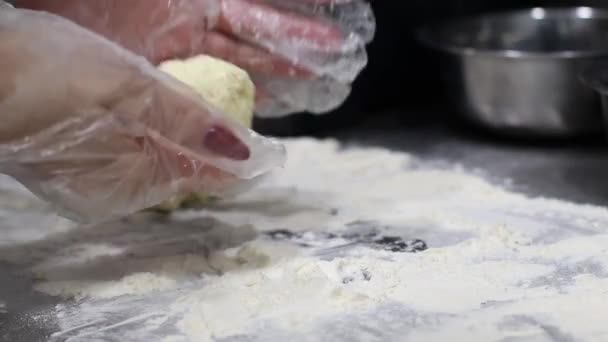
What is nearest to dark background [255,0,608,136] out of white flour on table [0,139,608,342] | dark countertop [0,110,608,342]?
dark countertop [0,110,608,342]

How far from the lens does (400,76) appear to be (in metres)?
1.63

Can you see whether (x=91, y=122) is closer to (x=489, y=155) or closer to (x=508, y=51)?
(x=489, y=155)

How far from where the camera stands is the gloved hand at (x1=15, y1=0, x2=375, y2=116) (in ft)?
3.14

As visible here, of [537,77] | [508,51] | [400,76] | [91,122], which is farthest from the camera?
[400,76]

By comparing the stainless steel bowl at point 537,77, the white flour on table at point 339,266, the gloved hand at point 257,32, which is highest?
the gloved hand at point 257,32

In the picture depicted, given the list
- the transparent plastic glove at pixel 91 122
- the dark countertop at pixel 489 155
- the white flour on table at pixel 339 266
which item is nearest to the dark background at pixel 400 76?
the dark countertop at pixel 489 155

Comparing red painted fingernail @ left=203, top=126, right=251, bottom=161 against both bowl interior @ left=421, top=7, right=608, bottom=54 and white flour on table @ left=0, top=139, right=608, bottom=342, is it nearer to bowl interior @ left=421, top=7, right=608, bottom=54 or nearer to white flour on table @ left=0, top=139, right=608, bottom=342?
white flour on table @ left=0, top=139, right=608, bottom=342

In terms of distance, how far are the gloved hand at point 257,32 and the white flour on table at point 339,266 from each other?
19 cm

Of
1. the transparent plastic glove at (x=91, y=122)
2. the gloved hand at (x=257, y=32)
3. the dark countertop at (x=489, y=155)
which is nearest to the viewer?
the transparent plastic glove at (x=91, y=122)

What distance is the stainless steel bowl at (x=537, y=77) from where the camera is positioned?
4.12ft

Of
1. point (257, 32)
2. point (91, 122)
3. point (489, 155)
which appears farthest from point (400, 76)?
point (91, 122)

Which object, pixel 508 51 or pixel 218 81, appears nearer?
pixel 218 81

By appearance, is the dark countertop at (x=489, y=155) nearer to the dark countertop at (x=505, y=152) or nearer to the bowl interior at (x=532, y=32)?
the dark countertop at (x=505, y=152)

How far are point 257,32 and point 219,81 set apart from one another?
0.28ft
